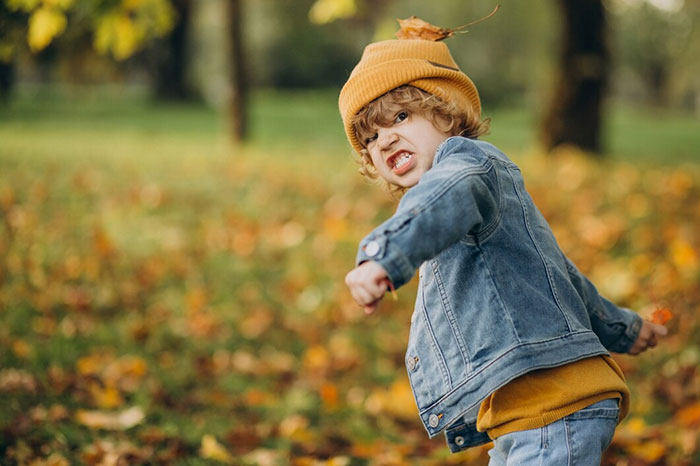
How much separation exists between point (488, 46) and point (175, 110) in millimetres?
19595

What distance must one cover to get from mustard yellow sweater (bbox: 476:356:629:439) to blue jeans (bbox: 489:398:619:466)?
17mm

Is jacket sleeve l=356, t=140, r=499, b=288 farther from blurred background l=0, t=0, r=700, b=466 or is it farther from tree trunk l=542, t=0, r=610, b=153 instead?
tree trunk l=542, t=0, r=610, b=153

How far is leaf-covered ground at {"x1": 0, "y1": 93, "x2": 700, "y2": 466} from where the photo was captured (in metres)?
3.06

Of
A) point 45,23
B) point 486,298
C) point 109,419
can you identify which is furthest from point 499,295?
point 45,23

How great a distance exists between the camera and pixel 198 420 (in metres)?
3.30

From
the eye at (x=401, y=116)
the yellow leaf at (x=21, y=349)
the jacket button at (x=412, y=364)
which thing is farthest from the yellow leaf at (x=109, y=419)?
the eye at (x=401, y=116)

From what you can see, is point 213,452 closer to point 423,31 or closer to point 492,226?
point 492,226

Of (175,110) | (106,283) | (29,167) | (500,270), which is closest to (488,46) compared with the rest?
(175,110)

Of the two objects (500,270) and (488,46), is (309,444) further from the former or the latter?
(488,46)

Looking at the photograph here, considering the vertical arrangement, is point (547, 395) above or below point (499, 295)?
below

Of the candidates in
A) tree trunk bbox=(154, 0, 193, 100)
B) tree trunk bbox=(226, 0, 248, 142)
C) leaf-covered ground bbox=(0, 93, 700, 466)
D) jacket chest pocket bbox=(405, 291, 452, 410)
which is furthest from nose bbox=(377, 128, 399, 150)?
tree trunk bbox=(154, 0, 193, 100)

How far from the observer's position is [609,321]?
2072 millimetres

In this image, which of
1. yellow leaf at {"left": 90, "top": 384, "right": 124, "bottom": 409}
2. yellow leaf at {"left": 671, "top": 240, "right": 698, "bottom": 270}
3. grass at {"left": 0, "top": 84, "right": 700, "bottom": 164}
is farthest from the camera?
grass at {"left": 0, "top": 84, "right": 700, "bottom": 164}

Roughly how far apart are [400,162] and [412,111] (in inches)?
5.4
